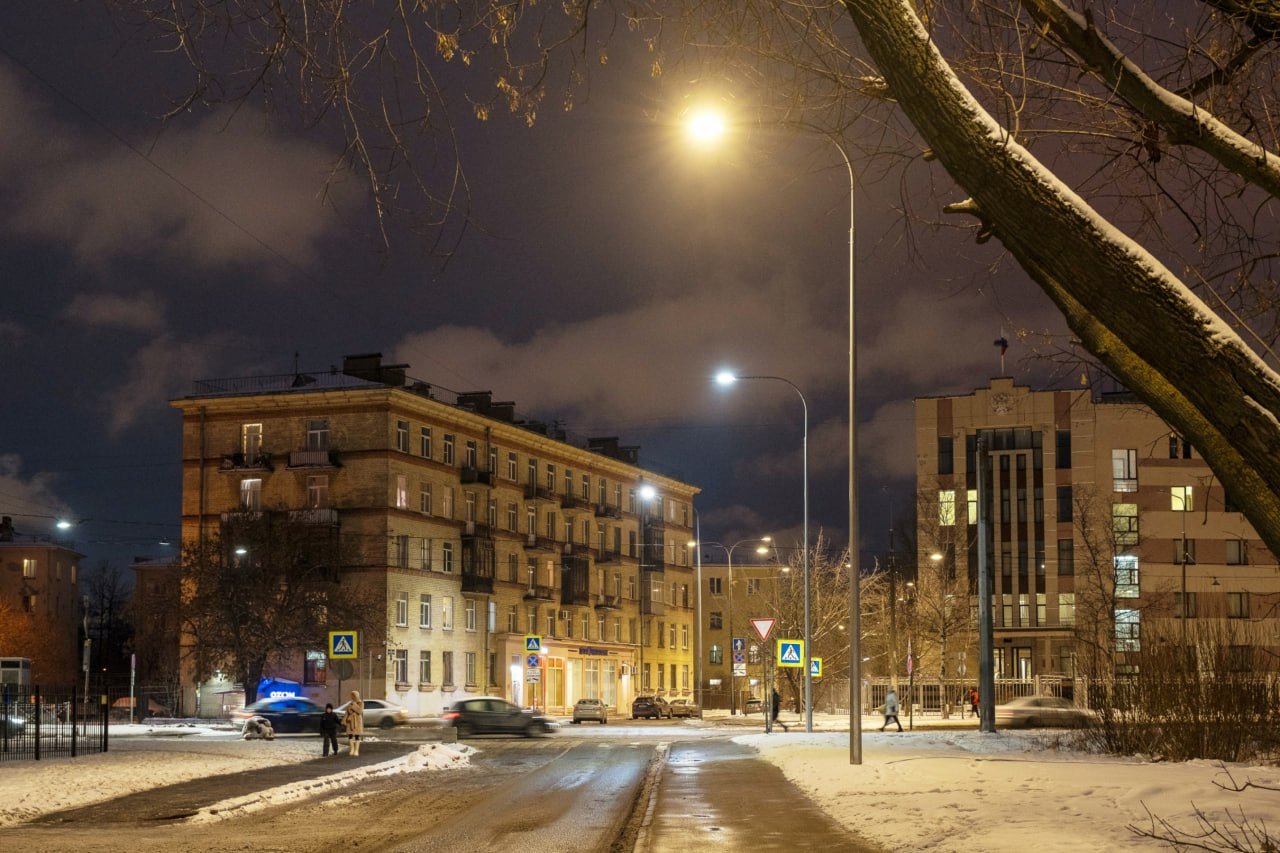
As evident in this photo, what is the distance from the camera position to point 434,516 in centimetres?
7762

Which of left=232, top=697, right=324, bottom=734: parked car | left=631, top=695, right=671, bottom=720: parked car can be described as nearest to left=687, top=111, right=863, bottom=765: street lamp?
left=232, top=697, right=324, bottom=734: parked car

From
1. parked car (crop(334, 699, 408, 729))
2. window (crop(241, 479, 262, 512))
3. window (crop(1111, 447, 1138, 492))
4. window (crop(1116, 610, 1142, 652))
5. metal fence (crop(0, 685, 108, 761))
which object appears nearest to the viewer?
metal fence (crop(0, 685, 108, 761))

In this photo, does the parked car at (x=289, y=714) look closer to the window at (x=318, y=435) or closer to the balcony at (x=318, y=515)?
the balcony at (x=318, y=515)

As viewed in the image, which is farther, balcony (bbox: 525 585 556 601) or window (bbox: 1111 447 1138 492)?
window (bbox: 1111 447 1138 492)

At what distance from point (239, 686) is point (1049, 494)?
48.6 meters

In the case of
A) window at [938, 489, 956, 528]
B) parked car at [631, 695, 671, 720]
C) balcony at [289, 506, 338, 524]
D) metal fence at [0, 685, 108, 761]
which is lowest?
parked car at [631, 695, 671, 720]

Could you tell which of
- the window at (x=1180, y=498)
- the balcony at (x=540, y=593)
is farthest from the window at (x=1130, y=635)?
the balcony at (x=540, y=593)

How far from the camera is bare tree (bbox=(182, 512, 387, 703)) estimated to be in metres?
64.5

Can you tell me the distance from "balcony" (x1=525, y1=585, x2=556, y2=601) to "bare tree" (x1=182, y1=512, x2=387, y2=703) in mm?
17854

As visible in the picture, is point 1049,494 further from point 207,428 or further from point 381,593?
point 207,428

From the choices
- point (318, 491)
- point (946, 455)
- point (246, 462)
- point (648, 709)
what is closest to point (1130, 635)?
point (648, 709)

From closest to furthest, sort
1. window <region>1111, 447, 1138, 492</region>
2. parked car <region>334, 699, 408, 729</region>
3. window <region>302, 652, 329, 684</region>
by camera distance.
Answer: parked car <region>334, 699, 408, 729</region> < window <region>302, 652, 329, 684</region> < window <region>1111, 447, 1138, 492</region>

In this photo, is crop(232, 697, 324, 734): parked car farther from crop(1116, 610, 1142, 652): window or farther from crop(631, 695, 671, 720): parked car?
crop(1116, 610, 1142, 652): window

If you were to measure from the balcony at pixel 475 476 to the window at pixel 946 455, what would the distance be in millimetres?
27237
